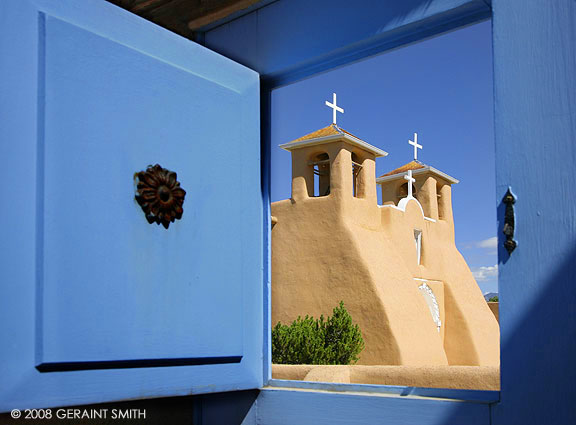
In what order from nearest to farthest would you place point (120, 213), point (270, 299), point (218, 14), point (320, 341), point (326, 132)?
1. point (120, 213)
2. point (270, 299)
3. point (218, 14)
4. point (320, 341)
5. point (326, 132)

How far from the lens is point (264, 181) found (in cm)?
197

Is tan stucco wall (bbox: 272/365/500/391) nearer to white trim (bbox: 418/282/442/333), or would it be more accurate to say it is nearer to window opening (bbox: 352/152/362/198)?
window opening (bbox: 352/152/362/198)

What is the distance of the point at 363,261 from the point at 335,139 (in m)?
2.12

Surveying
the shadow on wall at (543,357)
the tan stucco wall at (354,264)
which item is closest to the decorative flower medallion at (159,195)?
the shadow on wall at (543,357)

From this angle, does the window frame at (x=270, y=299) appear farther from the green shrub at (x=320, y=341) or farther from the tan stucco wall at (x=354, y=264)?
the tan stucco wall at (x=354, y=264)

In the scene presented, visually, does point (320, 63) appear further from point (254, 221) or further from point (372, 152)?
point (372, 152)

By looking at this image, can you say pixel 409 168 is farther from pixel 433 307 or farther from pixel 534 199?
pixel 534 199

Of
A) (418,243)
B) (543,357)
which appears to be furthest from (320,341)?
(543,357)

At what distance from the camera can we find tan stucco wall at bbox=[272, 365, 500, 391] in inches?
197

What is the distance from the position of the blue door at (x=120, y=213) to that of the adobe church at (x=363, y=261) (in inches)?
338

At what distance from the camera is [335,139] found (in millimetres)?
10898

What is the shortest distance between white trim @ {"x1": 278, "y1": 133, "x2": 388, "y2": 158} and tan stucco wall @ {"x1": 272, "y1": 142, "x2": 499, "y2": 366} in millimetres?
109

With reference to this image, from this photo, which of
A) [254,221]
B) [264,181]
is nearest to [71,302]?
[254,221]

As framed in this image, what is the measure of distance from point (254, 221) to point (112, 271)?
53 cm
